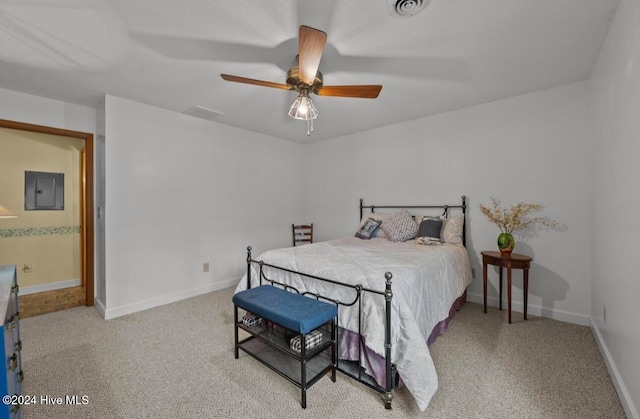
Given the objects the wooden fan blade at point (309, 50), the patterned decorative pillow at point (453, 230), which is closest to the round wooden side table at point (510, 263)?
the patterned decorative pillow at point (453, 230)

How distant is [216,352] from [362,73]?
2.78m

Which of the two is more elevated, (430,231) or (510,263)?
(430,231)

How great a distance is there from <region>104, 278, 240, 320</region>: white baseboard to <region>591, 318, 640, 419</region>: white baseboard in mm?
4073

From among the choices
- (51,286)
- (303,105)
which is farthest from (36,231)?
(303,105)

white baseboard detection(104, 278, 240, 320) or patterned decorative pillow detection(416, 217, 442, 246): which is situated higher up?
patterned decorative pillow detection(416, 217, 442, 246)

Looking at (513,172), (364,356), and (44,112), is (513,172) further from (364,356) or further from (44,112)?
(44,112)

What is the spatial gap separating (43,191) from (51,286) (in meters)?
1.46

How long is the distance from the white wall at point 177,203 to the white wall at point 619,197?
4.07 m

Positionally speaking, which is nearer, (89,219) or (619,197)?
(619,197)

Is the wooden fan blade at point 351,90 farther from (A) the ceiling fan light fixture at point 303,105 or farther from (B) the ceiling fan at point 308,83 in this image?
(A) the ceiling fan light fixture at point 303,105

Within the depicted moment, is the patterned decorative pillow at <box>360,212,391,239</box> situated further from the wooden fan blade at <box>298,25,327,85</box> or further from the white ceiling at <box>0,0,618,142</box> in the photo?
the wooden fan blade at <box>298,25,327,85</box>

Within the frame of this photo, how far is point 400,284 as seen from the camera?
6.28ft

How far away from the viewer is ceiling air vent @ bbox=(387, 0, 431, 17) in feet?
5.46

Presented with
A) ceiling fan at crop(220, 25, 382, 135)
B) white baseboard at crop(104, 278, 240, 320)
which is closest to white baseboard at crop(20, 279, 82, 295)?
white baseboard at crop(104, 278, 240, 320)
